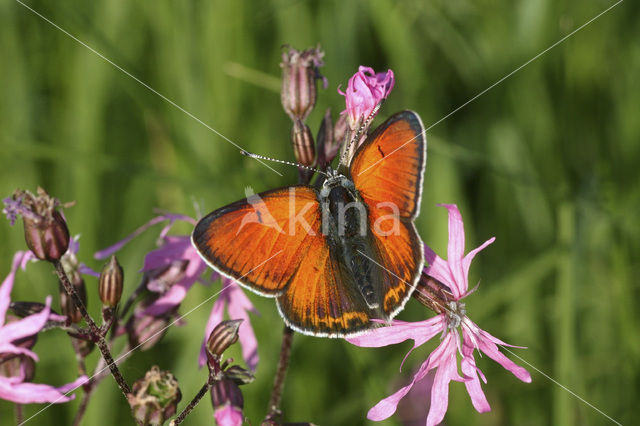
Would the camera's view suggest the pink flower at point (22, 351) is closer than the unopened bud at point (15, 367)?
Yes

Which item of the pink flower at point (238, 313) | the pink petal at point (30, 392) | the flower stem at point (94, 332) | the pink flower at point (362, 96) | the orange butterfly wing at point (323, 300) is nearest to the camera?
the pink petal at point (30, 392)

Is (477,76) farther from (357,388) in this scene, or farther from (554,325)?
(357,388)

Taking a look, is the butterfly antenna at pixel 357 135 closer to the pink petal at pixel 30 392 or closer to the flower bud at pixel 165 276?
the flower bud at pixel 165 276

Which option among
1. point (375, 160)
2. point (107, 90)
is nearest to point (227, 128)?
point (107, 90)

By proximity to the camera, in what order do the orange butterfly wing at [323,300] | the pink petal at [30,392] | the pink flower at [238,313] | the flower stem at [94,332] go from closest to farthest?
the pink petal at [30,392] → the flower stem at [94,332] → the orange butterfly wing at [323,300] → the pink flower at [238,313]

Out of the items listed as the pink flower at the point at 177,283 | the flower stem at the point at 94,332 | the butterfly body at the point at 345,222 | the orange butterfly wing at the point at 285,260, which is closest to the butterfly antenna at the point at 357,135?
the butterfly body at the point at 345,222

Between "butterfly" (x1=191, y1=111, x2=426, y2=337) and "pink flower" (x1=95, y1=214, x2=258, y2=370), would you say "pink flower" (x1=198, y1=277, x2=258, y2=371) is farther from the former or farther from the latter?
"butterfly" (x1=191, y1=111, x2=426, y2=337)
